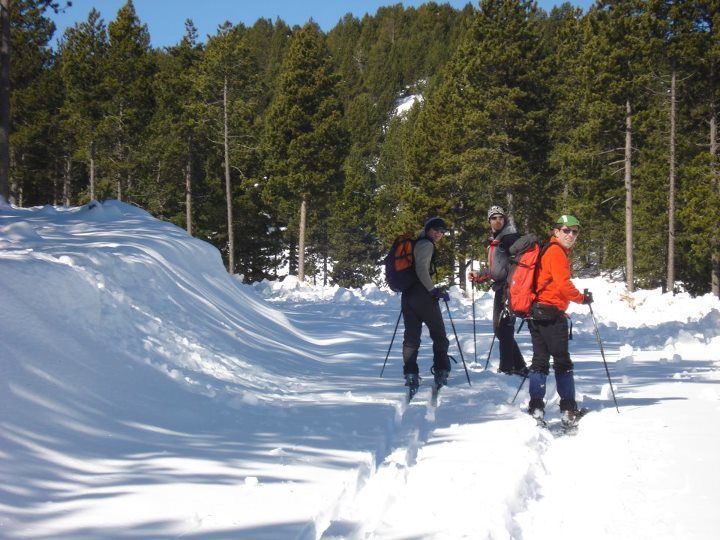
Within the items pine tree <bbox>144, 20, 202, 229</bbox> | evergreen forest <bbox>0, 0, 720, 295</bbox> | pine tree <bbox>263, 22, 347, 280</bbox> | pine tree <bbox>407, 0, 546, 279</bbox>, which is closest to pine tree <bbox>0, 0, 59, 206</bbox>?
evergreen forest <bbox>0, 0, 720, 295</bbox>

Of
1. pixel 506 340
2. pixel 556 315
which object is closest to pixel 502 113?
pixel 506 340

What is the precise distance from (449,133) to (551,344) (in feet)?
85.6

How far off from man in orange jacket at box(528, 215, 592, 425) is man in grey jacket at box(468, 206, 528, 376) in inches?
59.5

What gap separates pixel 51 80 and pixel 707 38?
36217 millimetres

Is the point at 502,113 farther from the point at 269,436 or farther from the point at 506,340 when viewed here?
the point at 269,436

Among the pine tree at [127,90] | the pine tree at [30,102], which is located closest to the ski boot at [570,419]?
the pine tree at [127,90]

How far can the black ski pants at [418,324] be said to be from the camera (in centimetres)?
702

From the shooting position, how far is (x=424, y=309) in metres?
7.02

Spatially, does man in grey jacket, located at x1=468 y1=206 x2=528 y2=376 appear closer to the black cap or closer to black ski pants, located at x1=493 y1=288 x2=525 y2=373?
black ski pants, located at x1=493 y1=288 x2=525 y2=373

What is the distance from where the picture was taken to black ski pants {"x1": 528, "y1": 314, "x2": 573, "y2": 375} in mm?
5871

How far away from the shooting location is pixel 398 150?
190 feet

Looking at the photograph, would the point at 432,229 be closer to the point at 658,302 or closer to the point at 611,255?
the point at 658,302

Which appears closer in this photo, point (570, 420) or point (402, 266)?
point (570, 420)

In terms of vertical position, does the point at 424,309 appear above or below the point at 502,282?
below
